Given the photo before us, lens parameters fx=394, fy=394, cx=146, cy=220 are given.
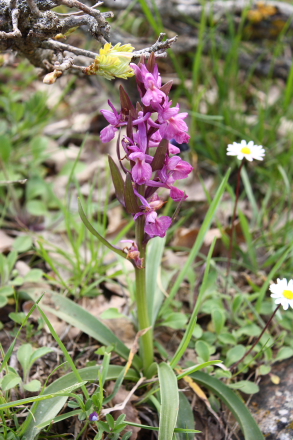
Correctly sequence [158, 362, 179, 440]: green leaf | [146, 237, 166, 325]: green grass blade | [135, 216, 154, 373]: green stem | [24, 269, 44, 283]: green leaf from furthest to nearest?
1. [24, 269, 44, 283]: green leaf
2. [146, 237, 166, 325]: green grass blade
3. [135, 216, 154, 373]: green stem
4. [158, 362, 179, 440]: green leaf

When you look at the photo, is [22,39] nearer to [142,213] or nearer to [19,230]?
[142,213]

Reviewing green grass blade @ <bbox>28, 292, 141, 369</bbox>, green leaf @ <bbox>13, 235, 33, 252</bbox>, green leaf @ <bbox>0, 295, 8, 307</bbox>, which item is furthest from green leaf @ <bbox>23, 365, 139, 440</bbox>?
green leaf @ <bbox>13, 235, 33, 252</bbox>

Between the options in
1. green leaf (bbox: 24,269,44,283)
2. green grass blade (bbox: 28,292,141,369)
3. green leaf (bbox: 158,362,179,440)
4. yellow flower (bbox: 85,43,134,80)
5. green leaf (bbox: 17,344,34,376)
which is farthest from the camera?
green leaf (bbox: 24,269,44,283)

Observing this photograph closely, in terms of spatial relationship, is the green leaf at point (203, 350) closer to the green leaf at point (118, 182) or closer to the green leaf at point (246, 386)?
the green leaf at point (246, 386)

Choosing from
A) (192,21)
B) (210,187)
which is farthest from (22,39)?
(192,21)

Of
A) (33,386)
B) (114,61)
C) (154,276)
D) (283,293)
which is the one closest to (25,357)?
(33,386)

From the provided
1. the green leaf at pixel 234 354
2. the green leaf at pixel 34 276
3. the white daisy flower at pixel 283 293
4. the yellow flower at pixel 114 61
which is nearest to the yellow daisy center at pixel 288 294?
the white daisy flower at pixel 283 293

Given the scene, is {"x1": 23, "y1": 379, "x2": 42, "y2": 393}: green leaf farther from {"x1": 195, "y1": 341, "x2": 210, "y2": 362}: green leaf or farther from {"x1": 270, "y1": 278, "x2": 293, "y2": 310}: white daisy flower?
{"x1": 270, "y1": 278, "x2": 293, "y2": 310}: white daisy flower
